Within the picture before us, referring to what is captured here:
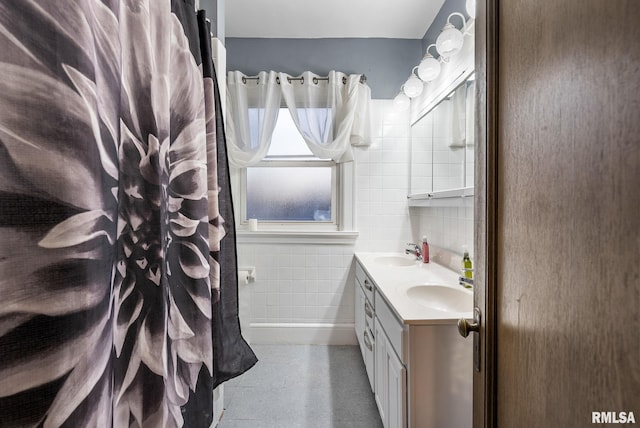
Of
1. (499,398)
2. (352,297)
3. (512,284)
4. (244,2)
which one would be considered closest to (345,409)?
(352,297)

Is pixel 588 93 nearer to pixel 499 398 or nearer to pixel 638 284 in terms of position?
pixel 638 284

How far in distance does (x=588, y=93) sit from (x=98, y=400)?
34.2 inches

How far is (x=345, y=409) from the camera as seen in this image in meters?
1.71

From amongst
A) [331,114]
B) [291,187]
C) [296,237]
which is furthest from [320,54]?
[296,237]

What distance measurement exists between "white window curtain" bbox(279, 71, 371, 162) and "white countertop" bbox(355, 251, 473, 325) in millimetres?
941

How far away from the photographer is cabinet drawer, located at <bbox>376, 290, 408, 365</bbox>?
1093 millimetres

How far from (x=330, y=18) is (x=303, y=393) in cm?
274

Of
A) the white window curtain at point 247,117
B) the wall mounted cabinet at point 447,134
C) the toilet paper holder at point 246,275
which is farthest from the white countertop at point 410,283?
the white window curtain at point 247,117

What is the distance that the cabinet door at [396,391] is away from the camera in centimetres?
109

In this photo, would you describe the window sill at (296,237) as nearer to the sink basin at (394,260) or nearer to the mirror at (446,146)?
the sink basin at (394,260)

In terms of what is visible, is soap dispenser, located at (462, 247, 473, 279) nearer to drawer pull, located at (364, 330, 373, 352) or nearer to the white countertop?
the white countertop

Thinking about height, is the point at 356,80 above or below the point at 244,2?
below

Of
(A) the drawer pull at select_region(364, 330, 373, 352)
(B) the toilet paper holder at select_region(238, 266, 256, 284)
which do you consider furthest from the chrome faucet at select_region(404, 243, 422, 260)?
(B) the toilet paper holder at select_region(238, 266, 256, 284)

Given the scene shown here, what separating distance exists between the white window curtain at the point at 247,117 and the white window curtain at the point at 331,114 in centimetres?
12
